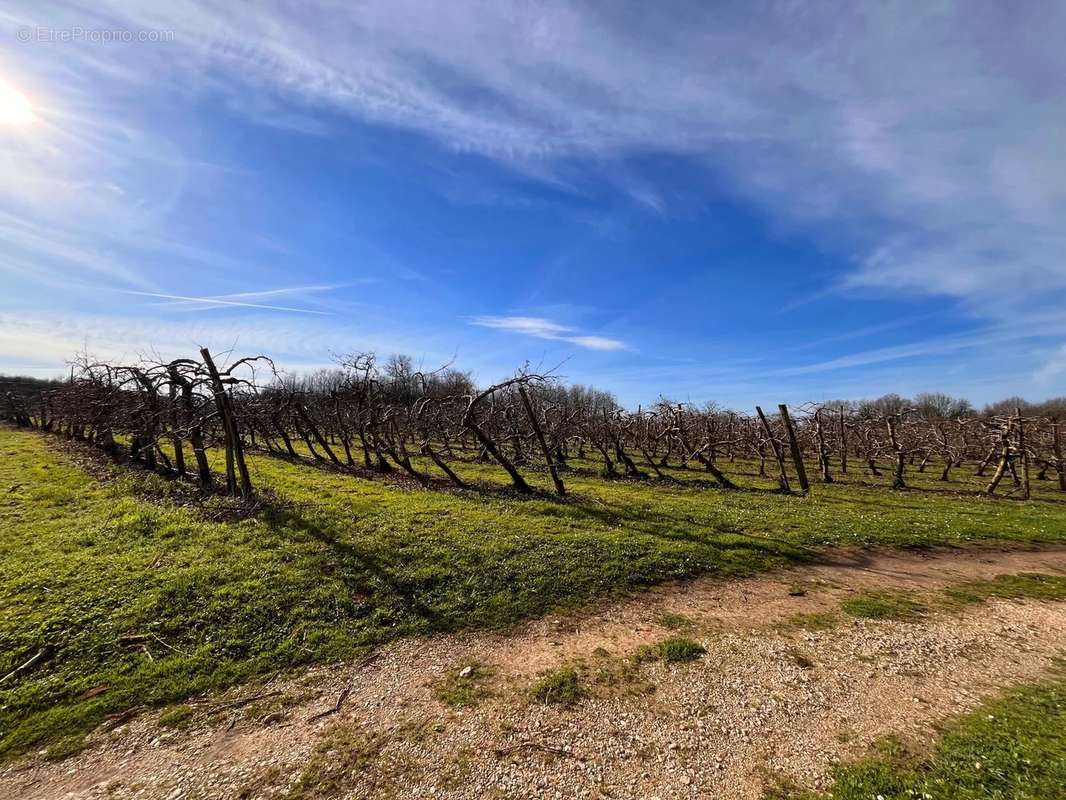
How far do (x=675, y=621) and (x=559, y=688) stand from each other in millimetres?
2487

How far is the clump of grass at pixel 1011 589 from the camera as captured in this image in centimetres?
765

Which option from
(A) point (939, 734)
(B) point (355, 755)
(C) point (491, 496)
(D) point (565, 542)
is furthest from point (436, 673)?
(C) point (491, 496)

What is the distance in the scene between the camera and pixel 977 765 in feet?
12.3

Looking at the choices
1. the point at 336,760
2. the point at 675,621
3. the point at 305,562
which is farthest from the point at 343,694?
the point at 675,621

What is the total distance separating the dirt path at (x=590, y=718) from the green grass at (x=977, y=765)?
0.19 m

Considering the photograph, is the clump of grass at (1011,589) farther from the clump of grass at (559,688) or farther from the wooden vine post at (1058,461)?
the wooden vine post at (1058,461)

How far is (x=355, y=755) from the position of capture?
395 cm

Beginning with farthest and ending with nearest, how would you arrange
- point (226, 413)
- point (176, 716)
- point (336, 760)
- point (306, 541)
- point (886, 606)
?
point (226, 413), point (306, 541), point (886, 606), point (176, 716), point (336, 760)

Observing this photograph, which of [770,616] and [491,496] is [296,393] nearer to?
[491,496]

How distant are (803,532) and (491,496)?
8.93 meters

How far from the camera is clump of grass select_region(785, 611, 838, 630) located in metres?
6.46

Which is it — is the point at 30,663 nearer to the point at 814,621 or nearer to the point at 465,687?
the point at 465,687

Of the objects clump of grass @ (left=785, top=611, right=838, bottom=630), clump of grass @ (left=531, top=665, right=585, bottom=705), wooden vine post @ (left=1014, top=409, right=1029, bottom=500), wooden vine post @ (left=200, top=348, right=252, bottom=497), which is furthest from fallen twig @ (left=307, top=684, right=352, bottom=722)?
wooden vine post @ (left=1014, top=409, right=1029, bottom=500)

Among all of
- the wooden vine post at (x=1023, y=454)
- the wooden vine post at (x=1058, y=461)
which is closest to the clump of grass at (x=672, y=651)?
the wooden vine post at (x=1023, y=454)
